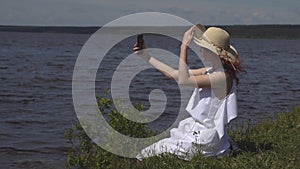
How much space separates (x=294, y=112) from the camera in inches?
432

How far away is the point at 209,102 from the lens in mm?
6543

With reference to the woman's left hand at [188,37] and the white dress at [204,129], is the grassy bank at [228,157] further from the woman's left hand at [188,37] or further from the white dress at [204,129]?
the woman's left hand at [188,37]

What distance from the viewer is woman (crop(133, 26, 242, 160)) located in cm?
643

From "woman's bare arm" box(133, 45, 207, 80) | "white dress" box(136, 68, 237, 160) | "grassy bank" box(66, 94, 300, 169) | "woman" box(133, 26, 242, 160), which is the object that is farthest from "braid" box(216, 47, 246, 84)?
"grassy bank" box(66, 94, 300, 169)

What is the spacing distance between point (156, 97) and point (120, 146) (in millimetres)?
11681

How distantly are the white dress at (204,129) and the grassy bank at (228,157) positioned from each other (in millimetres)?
157

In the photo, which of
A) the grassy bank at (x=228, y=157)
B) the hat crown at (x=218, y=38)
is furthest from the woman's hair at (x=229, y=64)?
the grassy bank at (x=228, y=157)

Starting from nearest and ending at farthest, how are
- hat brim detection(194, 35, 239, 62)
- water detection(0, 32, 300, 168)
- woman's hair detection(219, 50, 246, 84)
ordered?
hat brim detection(194, 35, 239, 62), woman's hair detection(219, 50, 246, 84), water detection(0, 32, 300, 168)

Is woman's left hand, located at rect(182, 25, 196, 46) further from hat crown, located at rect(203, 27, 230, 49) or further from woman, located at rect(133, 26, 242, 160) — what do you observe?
hat crown, located at rect(203, 27, 230, 49)

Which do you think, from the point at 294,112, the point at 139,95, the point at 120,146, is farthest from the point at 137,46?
the point at 139,95

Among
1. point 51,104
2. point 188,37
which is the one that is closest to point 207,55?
point 188,37

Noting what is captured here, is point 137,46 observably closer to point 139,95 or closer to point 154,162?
point 154,162

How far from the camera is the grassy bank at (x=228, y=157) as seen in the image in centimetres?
625

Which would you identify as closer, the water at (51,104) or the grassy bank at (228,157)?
the grassy bank at (228,157)
